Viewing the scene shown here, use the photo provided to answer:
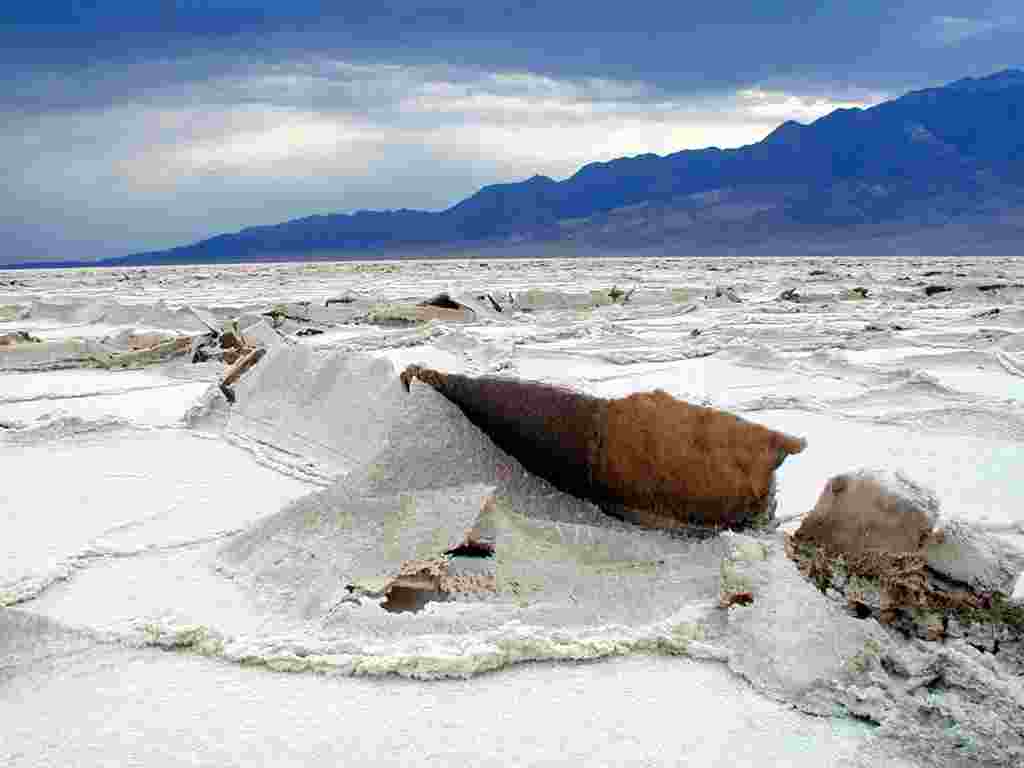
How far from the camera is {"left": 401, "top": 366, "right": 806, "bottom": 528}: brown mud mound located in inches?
73.2

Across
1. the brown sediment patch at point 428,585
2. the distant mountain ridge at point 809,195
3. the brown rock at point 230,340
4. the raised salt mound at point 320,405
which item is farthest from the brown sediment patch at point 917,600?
the distant mountain ridge at point 809,195

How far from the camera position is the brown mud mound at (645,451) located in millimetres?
1860

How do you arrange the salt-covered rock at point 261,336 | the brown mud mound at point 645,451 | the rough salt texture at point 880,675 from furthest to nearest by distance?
the salt-covered rock at point 261,336, the brown mud mound at point 645,451, the rough salt texture at point 880,675

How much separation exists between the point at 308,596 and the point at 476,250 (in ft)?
380

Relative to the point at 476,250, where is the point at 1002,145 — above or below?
above

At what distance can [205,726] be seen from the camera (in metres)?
1.26

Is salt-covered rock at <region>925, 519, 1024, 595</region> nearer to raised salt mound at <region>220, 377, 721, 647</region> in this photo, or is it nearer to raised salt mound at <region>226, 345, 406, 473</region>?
raised salt mound at <region>220, 377, 721, 647</region>

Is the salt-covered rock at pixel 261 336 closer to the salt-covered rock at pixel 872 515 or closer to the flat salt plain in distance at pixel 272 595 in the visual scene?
the flat salt plain in distance at pixel 272 595

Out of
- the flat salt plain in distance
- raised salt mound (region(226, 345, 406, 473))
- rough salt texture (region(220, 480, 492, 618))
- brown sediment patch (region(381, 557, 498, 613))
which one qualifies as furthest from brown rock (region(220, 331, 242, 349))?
brown sediment patch (region(381, 557, 498, 613))

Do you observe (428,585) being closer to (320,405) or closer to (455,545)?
(455,545)

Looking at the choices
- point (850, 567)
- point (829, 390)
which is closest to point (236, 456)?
point (850, 567)

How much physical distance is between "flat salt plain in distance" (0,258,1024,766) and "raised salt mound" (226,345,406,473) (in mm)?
18

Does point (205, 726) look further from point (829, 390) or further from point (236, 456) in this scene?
point (829, 390)

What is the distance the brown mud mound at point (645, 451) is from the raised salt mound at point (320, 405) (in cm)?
63
